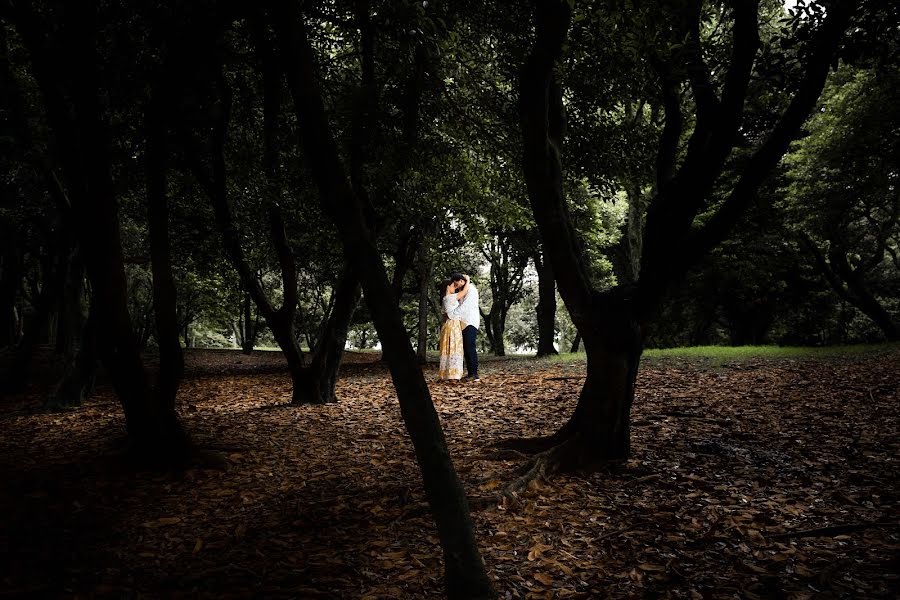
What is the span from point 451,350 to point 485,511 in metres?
7.06

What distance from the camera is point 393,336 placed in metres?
2.73

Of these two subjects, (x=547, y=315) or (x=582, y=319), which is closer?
(x=582, y=319)

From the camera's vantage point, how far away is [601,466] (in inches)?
198

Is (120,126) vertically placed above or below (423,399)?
above

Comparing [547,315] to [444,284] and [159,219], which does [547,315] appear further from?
[159,219]

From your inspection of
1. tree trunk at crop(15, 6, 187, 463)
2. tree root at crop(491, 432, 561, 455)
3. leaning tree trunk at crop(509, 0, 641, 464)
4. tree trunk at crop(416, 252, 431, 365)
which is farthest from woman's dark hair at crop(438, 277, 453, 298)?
tree trunk at crop(15, 6, 187, 463)

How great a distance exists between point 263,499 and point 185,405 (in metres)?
5.66

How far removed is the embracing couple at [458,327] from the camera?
11266 millimetres

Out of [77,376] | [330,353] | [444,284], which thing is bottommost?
[77,376]

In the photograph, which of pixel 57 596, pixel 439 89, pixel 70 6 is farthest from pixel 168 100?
pixel 57 596

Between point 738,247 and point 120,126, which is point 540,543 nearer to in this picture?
point 120,126

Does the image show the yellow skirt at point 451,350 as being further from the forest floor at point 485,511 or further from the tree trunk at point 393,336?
the tree trunk at point 393,336

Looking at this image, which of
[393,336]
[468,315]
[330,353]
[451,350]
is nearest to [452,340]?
[451,350]

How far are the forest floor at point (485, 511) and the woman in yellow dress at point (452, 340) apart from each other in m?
3.83
